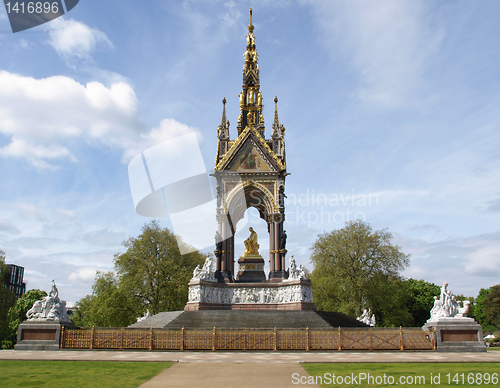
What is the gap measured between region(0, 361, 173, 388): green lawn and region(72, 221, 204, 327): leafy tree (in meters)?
28.2

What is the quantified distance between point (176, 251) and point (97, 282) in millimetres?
8822

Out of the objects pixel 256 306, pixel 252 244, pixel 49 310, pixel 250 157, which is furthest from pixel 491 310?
pixel 49 310

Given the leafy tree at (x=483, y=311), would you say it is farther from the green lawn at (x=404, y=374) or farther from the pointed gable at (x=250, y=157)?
the green lawn at (x=404, y=374)

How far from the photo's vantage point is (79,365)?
13.0 m

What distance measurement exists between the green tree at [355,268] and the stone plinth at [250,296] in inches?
Answer: 654

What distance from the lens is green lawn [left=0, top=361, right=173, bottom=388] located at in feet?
31.3

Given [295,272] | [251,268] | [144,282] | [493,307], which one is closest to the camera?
[295,272]

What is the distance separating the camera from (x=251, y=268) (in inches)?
1174

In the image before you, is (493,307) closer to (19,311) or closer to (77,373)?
(19,311)

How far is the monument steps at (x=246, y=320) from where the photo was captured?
22016 millimetres

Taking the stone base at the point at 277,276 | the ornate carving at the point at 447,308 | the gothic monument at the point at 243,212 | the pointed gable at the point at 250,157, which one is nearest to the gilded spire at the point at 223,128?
the gothic monument at the point at 243,212

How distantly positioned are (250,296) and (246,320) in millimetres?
4219

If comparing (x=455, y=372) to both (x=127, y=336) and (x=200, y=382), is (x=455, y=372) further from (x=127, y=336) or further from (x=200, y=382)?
(x=127, y=336)

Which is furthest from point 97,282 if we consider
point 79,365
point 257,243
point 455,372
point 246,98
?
point 455,372
